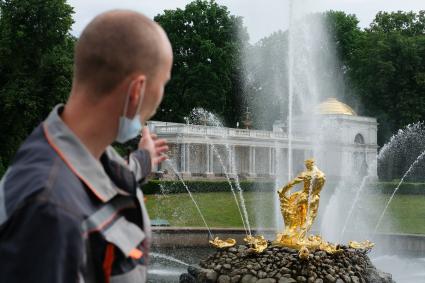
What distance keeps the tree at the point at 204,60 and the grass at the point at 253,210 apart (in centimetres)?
1864

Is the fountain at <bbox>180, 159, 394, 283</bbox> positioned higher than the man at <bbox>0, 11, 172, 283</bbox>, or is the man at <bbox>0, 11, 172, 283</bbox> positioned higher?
the man at <bbox>0, 11, 172, 283</bbox>

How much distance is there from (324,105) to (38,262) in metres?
57.6

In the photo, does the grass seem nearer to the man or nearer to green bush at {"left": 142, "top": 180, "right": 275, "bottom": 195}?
green bush at {"left": 142, "top": 180, "right": 275, "bottom": 195}

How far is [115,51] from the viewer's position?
188cm

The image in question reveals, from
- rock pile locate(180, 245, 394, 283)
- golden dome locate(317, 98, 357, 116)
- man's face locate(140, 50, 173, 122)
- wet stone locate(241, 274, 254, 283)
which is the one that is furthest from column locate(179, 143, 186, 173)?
man's face locate(140, 50, 173, 122)

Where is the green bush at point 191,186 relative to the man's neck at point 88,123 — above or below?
below

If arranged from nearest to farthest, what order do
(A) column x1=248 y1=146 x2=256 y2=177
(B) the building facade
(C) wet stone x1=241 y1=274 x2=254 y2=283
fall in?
(C) wet stone x1=241 y1=274 x2=254 y2=283 → (B) the building facade → (A) column x1=248 y1=146 x2=256 y2=177

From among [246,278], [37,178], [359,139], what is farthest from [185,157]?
[37,178]

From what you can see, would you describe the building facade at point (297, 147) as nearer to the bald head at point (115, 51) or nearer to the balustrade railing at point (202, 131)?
the balustrade railing at point (202, 131)

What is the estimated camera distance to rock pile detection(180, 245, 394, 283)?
1168 cm

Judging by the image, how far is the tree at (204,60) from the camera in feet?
185

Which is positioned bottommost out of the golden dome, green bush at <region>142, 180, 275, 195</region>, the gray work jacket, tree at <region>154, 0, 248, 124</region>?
green bush at <region>142, 180, 275, 195</region>

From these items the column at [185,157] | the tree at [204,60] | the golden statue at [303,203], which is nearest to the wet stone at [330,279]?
the golden statue at [303,203]

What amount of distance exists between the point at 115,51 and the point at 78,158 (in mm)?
310
